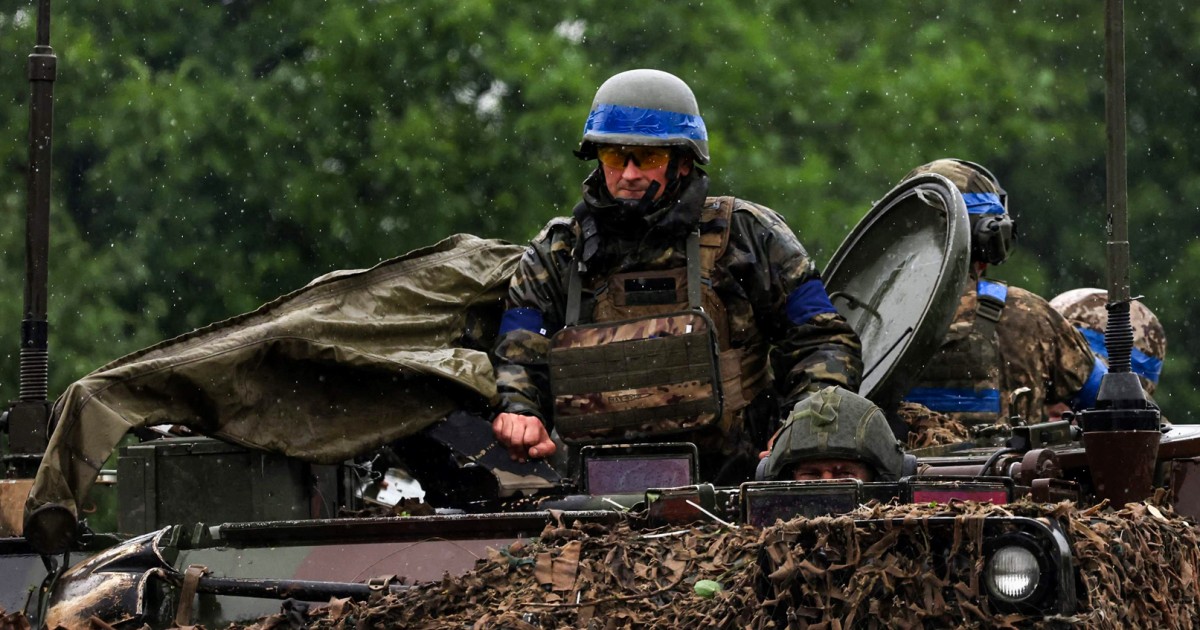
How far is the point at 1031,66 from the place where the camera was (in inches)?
864

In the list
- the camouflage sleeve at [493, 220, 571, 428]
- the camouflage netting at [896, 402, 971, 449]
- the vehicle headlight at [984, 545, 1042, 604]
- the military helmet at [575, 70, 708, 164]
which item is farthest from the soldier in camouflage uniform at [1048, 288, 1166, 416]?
the vehicle headlight at [984, 545, 1042, 604]

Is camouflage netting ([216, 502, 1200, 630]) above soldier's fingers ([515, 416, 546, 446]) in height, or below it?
below

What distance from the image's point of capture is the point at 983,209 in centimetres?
947

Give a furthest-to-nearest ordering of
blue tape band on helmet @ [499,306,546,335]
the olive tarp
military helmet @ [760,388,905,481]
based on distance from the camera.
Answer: blue tape band on helmet @ [499,306,546,335] → the olive tarp → military helmet @ [760,388,905,481]

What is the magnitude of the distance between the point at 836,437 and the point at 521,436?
5.90ft

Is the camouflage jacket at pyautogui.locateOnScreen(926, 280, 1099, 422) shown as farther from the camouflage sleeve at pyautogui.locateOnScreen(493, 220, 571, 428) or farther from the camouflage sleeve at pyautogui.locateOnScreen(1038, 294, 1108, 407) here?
the camouflage sleeve at pyautogui.locateOnScreen(493, 220, 571, 428)

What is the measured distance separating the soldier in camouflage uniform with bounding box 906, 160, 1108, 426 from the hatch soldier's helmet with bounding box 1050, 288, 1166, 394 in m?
1.46

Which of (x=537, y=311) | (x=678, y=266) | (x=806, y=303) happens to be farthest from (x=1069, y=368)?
(x=537, y=311)

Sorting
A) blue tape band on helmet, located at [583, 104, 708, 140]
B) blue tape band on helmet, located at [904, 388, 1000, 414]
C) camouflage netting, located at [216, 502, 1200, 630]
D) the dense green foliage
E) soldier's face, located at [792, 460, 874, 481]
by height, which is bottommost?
camouflage netting, located at [216, 502, 1200, 630]

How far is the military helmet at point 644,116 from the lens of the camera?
25.6 feet

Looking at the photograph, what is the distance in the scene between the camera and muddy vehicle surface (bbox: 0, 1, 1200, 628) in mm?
4484

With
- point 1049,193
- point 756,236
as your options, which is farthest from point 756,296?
point 1049,193

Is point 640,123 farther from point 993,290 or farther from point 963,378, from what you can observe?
point 993,290

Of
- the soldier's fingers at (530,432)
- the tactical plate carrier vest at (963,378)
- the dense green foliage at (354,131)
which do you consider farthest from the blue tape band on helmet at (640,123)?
the dense green foliage at (354,131)
